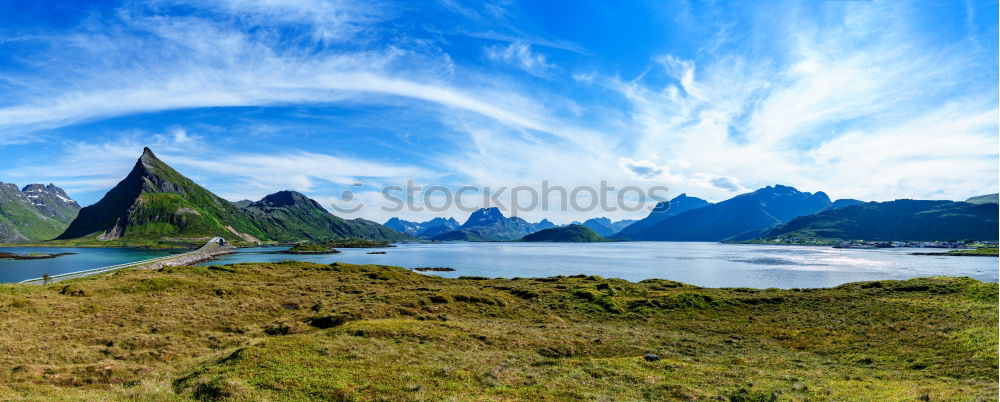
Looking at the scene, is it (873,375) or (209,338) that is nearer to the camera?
(873,375)

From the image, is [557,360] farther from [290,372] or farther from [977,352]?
[977,352]

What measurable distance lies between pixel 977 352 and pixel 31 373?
2551 inches

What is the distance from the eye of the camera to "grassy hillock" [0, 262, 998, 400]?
24562mm

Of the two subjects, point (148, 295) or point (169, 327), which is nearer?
point (169, 327)

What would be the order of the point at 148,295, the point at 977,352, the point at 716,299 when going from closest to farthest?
the point at 977,352 → the point at 148,295 → the point at 716,299

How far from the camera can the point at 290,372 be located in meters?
25.8

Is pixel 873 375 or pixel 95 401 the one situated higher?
pixel 95 401

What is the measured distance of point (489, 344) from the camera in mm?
37281

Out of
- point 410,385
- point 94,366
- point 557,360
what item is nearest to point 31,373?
point 94,366

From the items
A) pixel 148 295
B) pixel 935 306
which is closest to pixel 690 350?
pixel 935 306

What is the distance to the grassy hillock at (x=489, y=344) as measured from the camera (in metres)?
24.6

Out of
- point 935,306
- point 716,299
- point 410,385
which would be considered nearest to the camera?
point 410,385

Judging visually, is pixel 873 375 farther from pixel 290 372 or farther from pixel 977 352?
pixel 290 372

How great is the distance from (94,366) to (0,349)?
919 centimetres
